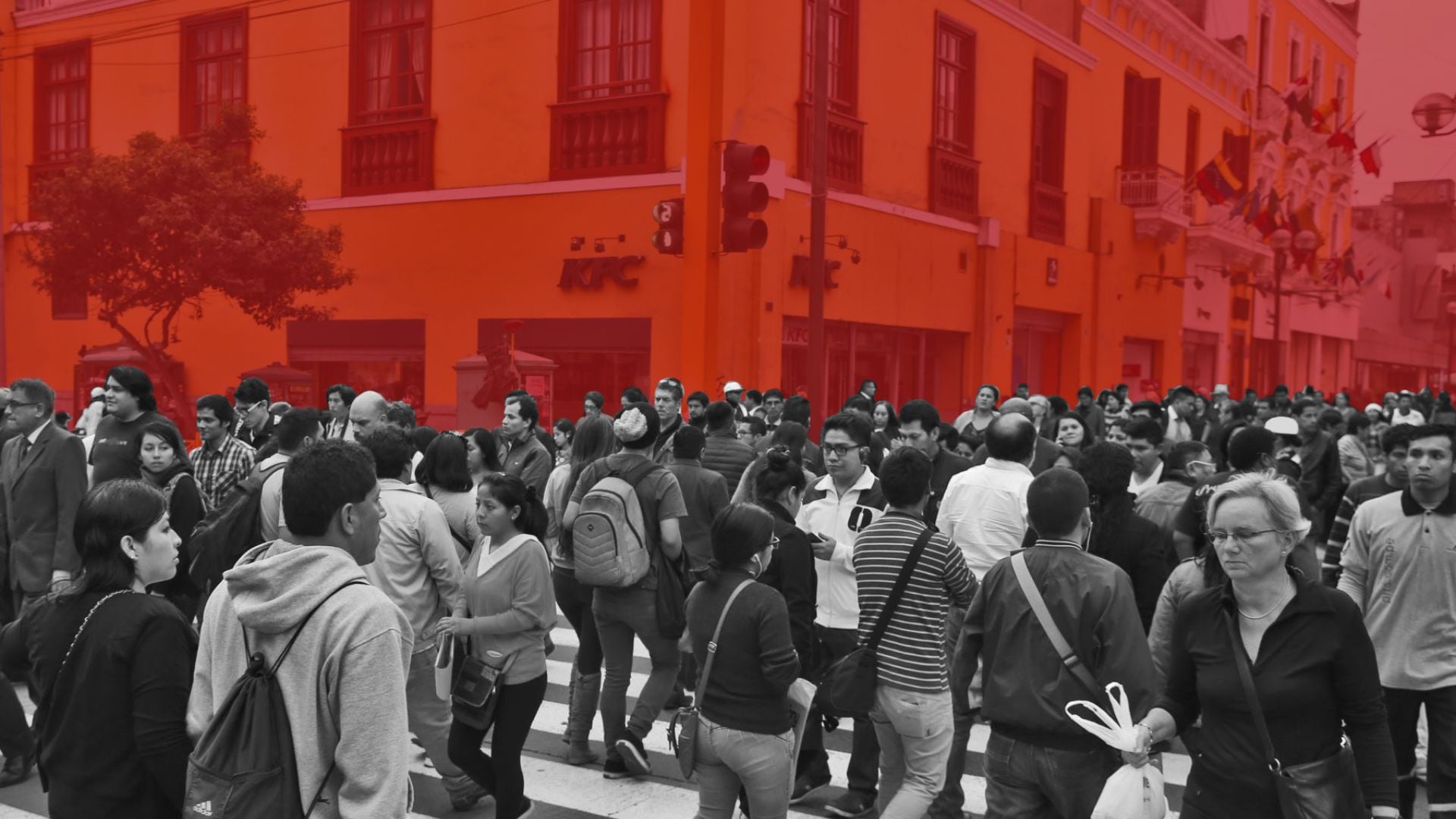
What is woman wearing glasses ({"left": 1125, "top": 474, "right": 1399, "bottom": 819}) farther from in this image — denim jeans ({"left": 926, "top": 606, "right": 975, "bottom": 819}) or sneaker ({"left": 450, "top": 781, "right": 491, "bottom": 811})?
sneaker ({"left": 450, "top": 781, "right": 491, "bottom": 811})

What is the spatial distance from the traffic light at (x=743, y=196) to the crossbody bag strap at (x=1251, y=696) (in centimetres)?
735

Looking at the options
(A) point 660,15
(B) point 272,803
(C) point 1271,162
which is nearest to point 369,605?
(B) point 272,803

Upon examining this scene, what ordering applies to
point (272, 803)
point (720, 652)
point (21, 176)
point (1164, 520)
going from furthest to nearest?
point (21, 176)
point (1164, 520)
point (720, 652)
point (272, 803)

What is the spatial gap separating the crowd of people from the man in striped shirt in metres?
0.01

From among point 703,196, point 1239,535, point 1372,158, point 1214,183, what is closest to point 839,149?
point 703,196

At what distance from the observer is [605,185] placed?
19016mm

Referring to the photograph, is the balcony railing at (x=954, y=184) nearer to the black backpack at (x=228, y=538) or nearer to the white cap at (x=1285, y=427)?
the white cap at (x=1285, y=427)

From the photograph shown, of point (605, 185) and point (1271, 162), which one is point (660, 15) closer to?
point (605, 185)

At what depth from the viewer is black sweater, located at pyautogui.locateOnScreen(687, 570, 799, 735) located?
14.3 feet

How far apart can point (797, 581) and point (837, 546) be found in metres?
0.59

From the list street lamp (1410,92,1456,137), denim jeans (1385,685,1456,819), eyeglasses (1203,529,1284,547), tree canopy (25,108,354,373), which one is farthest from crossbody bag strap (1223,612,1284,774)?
tree canopy (25,108,354,373)

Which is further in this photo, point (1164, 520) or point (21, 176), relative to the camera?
point (21, 176)

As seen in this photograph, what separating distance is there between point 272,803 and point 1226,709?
8.35 feet

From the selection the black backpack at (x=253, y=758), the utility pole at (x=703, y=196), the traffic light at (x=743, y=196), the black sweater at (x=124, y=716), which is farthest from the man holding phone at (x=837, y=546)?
the utility pole at (x=703, y=196)
